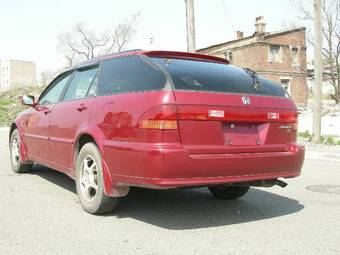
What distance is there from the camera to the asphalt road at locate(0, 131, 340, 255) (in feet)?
13.2

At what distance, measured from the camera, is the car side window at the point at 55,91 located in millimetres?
6478

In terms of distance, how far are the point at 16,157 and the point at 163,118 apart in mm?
4321

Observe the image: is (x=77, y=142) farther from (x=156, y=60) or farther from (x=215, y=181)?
(x=215, y=181)

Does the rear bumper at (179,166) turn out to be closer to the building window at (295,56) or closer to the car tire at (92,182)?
the car tire at (92,182)

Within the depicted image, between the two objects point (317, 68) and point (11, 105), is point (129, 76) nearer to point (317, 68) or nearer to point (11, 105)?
point (317, 68)

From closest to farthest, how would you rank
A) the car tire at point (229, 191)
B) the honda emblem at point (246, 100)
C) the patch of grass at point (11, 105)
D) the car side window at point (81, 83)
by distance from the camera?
1. the honda emblem at point (246, 100)
2. the car side window at point (81, 83)
3. the car tire at point (229, 191)
4. the patch of grass at point (11, 105)

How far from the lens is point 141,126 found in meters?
4.36

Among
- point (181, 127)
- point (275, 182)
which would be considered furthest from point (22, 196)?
point (275, 182)

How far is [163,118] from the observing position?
427 centimetres

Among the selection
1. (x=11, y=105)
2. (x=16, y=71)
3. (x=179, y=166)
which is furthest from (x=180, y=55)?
(x=16, y=71)

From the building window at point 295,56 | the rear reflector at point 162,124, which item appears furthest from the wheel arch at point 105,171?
the building window at point 295,56

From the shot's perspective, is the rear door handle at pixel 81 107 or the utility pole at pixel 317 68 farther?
the utility pole at pixel 317 68

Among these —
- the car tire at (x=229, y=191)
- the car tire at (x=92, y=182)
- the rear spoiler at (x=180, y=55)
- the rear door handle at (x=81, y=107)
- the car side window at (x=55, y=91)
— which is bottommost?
the car tire at (x=229, y=191)

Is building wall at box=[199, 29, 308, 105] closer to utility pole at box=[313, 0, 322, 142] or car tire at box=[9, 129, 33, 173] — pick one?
utility pole at box=[313, 0, 322, 142]
